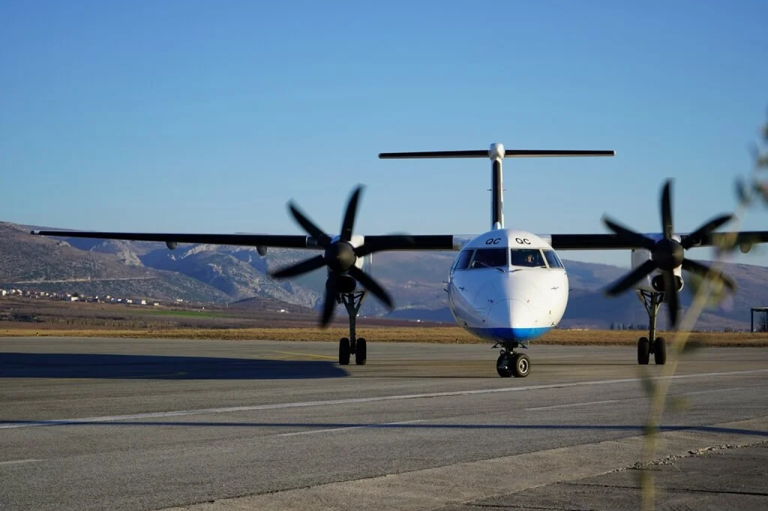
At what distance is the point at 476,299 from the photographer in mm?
21125

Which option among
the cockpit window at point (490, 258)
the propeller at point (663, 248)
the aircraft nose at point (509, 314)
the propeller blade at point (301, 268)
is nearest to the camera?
the aircraft nose at point (509, 314)

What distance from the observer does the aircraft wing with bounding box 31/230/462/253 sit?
95.7ft

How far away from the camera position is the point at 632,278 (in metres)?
27.3

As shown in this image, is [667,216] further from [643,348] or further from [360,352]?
[360,352]

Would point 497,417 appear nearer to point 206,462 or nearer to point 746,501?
point 206,462

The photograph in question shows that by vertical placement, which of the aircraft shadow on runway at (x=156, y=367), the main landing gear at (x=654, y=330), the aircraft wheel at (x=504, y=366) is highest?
the main landing gear at (x=654, y=330)

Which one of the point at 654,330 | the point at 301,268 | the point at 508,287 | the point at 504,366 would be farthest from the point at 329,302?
the point at 654,330

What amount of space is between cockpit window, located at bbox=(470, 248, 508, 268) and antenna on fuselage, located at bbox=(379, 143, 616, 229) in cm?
739

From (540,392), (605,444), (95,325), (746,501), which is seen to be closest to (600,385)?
(540,392)

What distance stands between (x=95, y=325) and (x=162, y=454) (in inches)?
4600

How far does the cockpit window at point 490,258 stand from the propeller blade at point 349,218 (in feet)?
19.9

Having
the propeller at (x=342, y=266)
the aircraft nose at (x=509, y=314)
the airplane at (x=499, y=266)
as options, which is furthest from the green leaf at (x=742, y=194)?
the propeller at (x=342, y=266)

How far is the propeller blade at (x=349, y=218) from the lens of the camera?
27.5 metres

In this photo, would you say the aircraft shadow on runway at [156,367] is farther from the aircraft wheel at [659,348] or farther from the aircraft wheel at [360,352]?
the aircraft wheel at [659,348]
